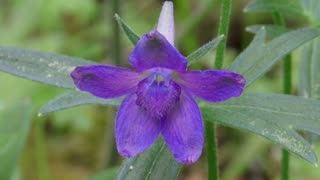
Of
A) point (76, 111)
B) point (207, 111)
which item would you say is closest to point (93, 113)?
point (76, 111)

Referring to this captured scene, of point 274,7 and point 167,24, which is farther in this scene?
point 274,7

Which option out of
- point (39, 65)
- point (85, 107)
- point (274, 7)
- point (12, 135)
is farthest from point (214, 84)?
point (85, 107)

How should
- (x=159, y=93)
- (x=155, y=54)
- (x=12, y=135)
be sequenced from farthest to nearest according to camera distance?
(x=12, y=135) < (x=159, y=93) < (x=155, y=54)

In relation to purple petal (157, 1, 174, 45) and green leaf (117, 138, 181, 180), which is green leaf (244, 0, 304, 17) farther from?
green leaf (117, 138, 181, 180)

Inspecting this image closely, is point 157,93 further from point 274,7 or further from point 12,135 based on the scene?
point 12,135

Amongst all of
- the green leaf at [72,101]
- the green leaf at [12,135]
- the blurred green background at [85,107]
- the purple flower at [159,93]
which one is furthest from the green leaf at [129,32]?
the blurred green background at [85,107]

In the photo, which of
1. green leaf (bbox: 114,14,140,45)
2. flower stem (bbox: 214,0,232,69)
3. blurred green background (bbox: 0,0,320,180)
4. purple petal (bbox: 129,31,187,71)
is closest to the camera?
purple petal (bbox: 129,31,187,71)

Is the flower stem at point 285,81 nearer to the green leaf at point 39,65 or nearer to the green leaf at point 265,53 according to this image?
the green leaf at point 265,53

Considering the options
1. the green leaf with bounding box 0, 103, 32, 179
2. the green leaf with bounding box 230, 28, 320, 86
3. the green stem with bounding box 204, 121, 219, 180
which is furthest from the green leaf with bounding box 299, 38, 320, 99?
the green leaf with bounding box 0, 103, 32, 179
